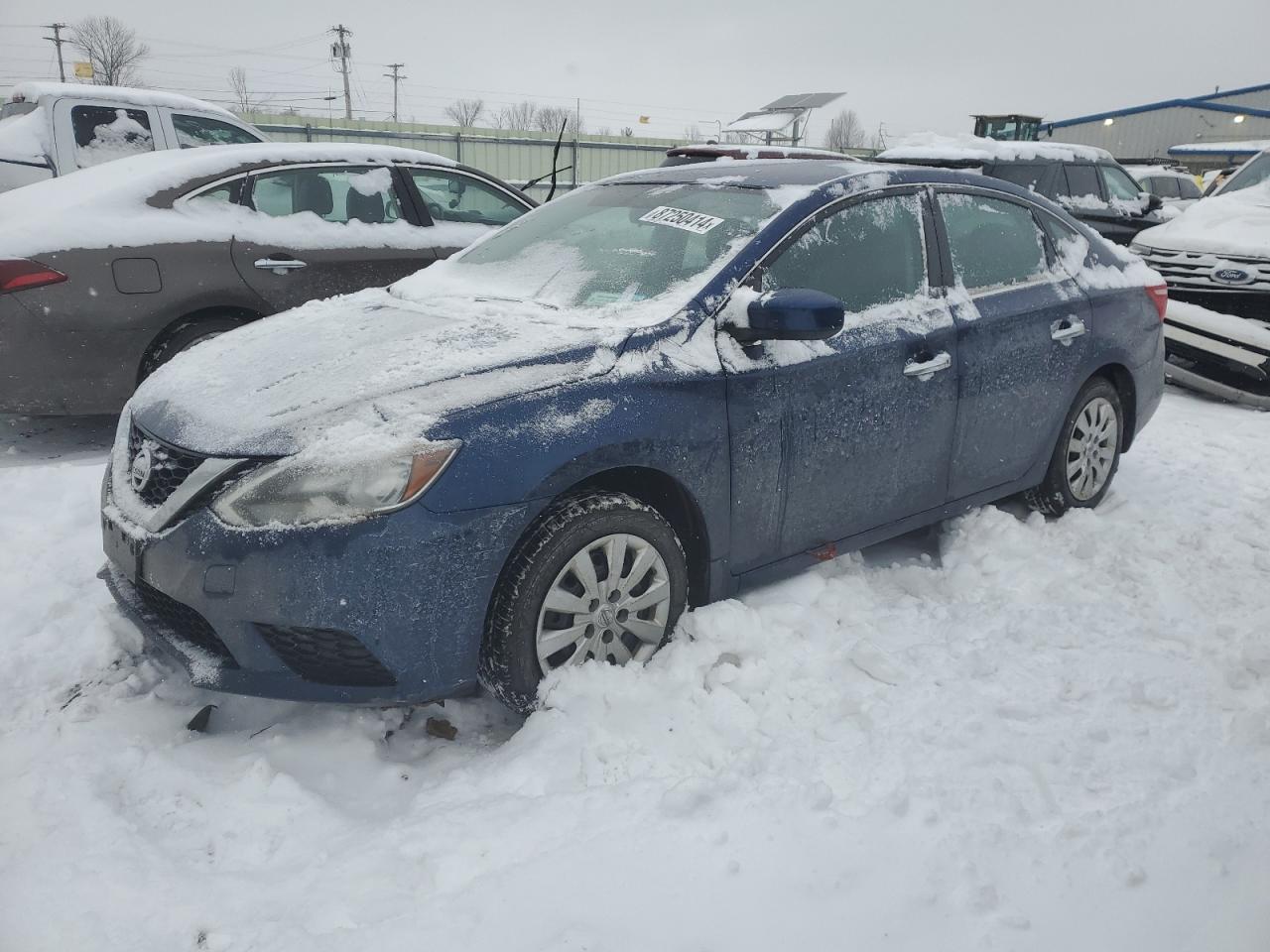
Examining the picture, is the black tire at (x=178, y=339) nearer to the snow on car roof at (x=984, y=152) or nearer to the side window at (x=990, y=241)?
the side window at (x=990, y=241)

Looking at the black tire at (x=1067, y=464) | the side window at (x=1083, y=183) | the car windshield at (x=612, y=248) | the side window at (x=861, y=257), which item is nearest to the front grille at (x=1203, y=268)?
the side window at (x=1083, y=183)

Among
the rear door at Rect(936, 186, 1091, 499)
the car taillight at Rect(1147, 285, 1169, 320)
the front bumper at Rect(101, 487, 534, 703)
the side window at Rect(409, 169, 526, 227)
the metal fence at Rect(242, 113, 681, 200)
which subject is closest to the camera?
the front bumper at Rect(101, 487, 534, 703)

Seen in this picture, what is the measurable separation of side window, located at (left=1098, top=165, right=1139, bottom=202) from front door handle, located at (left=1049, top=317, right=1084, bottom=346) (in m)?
8.14

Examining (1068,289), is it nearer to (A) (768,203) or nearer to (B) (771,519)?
(A) (768,203)

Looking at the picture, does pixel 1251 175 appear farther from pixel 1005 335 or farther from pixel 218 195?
pixel 218 195

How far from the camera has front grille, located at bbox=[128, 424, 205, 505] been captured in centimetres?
242

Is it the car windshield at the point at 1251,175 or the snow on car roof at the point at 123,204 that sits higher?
the car windshield at the point at 1251,175

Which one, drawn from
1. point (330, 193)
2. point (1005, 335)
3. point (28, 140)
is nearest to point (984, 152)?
point (1005, 335)

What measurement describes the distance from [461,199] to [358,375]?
12.3ft

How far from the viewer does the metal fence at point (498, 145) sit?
20.2 metres

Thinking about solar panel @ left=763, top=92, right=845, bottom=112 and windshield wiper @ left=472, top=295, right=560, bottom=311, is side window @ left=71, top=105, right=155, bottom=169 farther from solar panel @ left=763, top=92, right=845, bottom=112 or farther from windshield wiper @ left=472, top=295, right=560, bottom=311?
solar panel @ left=763, top=92, right=845, bottom=112

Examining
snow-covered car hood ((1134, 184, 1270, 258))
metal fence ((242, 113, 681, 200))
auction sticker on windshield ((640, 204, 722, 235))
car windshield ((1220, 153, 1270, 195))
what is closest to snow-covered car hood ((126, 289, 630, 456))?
auction sticker on windshield ((640, 204, 722, 235))

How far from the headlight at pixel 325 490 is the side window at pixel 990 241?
240cm

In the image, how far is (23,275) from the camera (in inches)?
165
